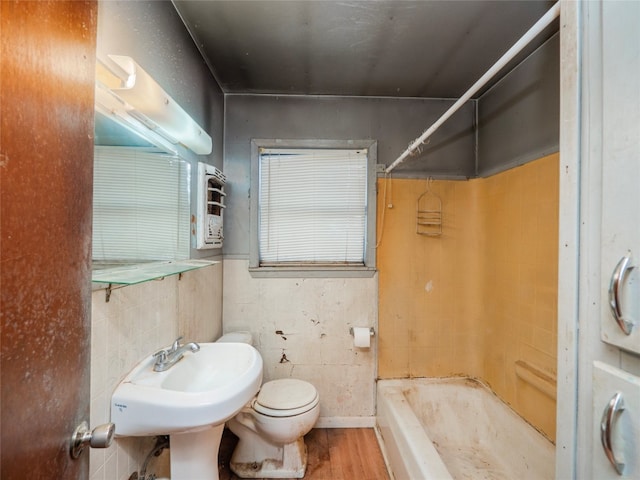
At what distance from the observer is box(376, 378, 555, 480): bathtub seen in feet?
4.77

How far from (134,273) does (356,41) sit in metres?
1.63

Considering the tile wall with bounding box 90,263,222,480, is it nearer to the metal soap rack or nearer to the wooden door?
the wooden door

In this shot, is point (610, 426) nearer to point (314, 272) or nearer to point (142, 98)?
point (142, 98)

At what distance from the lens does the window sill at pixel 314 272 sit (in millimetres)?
2146

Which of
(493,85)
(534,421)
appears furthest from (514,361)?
(493,85)

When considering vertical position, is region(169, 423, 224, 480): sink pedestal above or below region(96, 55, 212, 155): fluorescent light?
below

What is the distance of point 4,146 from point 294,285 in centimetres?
183

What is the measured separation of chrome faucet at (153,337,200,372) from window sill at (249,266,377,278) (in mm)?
895

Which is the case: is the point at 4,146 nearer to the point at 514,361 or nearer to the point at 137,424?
the point at 137,424

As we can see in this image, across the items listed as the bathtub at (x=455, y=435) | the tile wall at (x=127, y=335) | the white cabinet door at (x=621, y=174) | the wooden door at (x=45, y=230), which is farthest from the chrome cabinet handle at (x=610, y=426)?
the tile wall at (x=127, y=335)

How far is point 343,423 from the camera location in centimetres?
213

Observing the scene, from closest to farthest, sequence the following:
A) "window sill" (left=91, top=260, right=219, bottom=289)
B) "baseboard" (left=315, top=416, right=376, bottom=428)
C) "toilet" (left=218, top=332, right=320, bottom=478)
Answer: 1. "window sill" (left=91, top=260, right=219, bottom=289)
2. "toilet" (left=218, top=332, right=320, bottom=478)
3. "baseboard" (left=315, top=416, right=376, bottom=428)

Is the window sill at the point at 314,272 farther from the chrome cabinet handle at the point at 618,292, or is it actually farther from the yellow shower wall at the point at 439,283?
the chrome cabinet handle at the point at 618,292

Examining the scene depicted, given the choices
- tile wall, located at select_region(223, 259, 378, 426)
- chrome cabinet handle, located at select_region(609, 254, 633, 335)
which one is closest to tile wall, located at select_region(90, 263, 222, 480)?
tile wall, located at select_region(223, 259, 378, 426)
